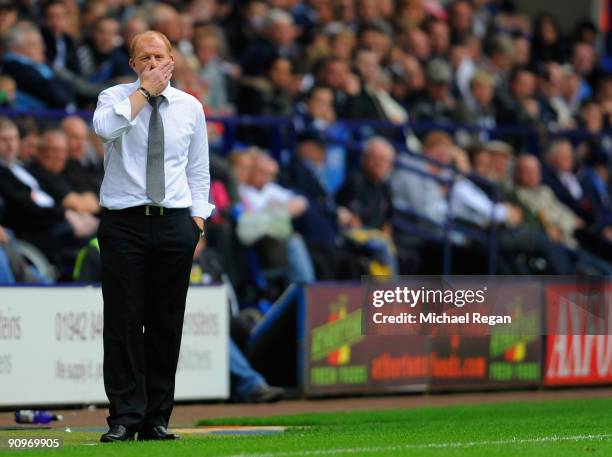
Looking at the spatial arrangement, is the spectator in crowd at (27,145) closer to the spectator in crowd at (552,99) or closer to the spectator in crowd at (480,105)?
the spectator in crowd at (480,105)

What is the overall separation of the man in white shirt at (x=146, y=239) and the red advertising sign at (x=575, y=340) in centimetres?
734

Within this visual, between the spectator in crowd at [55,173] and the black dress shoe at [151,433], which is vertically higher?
the spectator in crowd at [55,173]

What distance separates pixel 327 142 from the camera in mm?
16938

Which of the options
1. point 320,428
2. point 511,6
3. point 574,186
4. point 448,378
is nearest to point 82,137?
point 448,378

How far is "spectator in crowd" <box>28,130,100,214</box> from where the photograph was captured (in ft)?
45.8

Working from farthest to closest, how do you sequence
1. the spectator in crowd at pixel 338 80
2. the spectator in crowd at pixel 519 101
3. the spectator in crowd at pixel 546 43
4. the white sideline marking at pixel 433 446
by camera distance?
the spectator in crowd at pixel 546 43, the spectator in crowd at pixel 519 101, the spectator in crowd at pixel 338 80, the white sideline marking at pixel 433 446

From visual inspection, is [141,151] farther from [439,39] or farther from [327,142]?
[439,39]

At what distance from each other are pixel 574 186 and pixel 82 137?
7.89 metres

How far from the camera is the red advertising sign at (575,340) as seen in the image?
15.3 meters

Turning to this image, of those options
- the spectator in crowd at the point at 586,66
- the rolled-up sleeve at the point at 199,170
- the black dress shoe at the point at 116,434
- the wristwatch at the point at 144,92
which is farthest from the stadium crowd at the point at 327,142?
the wristwatch at the point at 144,92

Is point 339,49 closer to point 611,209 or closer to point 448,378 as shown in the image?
point 611,209

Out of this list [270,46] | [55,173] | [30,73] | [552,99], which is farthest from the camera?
[552,99]

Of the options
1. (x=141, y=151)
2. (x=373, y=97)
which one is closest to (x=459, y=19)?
(x=373, y=97)

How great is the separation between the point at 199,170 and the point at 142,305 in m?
0.85
